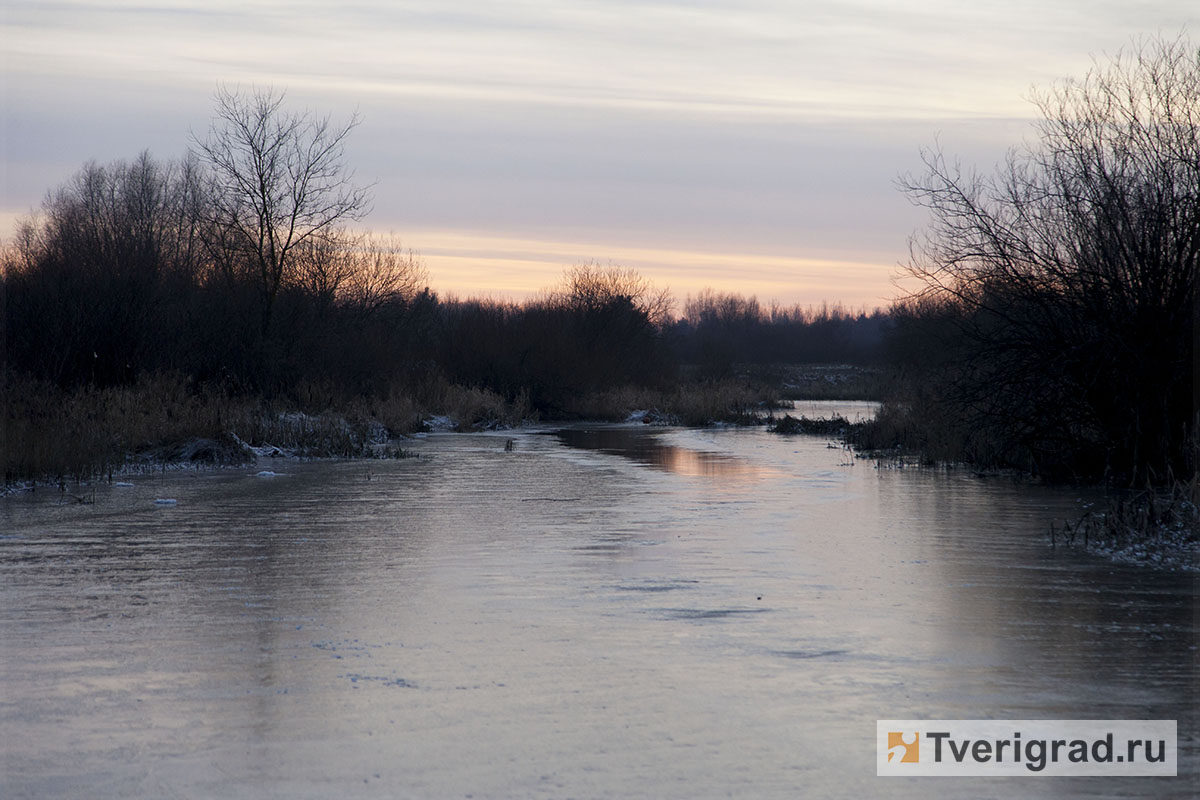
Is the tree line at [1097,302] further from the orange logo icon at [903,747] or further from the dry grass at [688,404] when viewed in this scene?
the dry grass at [688,404]

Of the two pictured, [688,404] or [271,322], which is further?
[688,404]

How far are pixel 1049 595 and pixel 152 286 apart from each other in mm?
24484

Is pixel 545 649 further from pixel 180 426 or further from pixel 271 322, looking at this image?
pixel 271 322

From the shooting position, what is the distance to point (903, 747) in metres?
5.45

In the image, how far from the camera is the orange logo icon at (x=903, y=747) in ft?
17.4

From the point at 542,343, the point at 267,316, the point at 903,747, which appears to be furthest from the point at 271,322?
the point at 903,747

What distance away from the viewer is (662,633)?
7.79 meters

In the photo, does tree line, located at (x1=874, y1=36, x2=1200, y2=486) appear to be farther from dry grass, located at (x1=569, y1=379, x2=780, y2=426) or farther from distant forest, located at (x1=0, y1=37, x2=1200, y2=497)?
dry grass, located at (x1=569, y1=379, x2=780, y2=426)

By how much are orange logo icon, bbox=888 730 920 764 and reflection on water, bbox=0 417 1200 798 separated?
128mm

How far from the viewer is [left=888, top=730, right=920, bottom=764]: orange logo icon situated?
17.4 feet

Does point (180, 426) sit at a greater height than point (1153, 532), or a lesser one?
greater

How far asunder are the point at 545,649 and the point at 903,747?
260 cm

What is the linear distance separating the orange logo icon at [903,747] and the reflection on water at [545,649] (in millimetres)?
128

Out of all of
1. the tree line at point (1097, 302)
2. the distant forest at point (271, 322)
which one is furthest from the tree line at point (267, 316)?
the tree line at point (1097, 302)
